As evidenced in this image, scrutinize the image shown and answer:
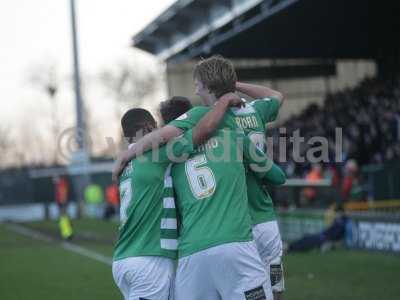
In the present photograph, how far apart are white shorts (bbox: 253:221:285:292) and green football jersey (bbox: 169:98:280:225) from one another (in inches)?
2.2

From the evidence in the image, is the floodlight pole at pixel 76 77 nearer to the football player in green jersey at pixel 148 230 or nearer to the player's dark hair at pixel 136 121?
the player's dark hair at pixel 136 121

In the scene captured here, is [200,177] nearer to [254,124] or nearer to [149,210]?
[149,210]

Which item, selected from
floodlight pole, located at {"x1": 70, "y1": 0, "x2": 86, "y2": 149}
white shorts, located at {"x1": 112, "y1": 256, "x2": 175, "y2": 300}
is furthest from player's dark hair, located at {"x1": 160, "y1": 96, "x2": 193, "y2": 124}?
floodlight pole, located at {"x1": 70, "y1": 0, "x2": 86, "y2": 149}

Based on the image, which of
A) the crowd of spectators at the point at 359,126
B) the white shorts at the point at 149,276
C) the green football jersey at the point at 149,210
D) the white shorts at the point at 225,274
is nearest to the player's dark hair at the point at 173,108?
the green football jersey at the point at 149,210

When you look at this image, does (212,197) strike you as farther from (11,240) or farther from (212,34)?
(212,34)

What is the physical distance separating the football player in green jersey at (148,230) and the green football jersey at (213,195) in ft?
0.33

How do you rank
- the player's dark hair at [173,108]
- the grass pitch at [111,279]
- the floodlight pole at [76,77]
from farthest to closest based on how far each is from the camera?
the floodlight pole at [76,77] < the grass pitch at [111,279] < the player's dark hair at [173,108]

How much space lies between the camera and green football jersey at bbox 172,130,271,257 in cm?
504

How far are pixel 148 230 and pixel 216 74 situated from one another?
3.34ft

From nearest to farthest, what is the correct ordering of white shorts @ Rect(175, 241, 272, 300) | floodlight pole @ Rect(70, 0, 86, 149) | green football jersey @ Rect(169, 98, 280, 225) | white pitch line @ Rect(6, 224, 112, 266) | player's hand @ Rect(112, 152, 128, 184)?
1. white shorts @ Rect(175, 241, 272, 300)
2. green football jersey @ Rect(169, 98, 280, 225)
3. player's hand @ Rect(112, 152, 128, 184)
4. white pitch line @ Rect(6, 224, 112, 266)
5. floodlight pole @ Rect(70, 0, 86, 149)

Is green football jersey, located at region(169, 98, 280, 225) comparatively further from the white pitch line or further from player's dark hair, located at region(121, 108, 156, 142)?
the white pitch line

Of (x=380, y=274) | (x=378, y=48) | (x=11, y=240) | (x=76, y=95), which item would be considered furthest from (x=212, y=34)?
(x=380, y=274)

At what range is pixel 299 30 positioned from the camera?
30.1 metres

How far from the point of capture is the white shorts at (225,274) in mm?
4969
